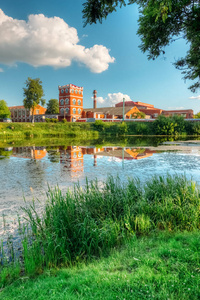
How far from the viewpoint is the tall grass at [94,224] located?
140 inches

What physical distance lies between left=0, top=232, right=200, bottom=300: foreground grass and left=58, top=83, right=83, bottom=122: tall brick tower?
54.0 m

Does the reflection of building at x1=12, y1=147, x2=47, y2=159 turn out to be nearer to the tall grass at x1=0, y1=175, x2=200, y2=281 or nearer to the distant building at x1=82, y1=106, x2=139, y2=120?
the tall grass at x1=0, y1=175, x2=200, y2=281

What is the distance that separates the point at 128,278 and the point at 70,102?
55.8m

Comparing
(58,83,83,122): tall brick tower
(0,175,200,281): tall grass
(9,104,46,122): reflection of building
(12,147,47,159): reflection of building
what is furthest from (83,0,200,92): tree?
(9,104,46,122): reflection of building

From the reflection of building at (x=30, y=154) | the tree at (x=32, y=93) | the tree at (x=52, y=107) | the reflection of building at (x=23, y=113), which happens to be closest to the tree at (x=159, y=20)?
the reflection of building at (x=30, y=154)

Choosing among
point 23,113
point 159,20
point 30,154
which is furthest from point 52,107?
point 159,20

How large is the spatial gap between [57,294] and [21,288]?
552mm

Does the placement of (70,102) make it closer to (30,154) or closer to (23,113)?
(23,113)

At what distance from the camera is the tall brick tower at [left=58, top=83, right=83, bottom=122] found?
56.4 metres

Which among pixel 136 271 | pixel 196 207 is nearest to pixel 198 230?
pixel 196 207

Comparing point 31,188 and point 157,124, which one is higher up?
point 157,124

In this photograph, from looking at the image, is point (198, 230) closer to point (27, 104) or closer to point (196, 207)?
point (196, 207)

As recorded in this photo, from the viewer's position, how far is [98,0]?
570cm

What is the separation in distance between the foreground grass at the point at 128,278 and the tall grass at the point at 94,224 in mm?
317
